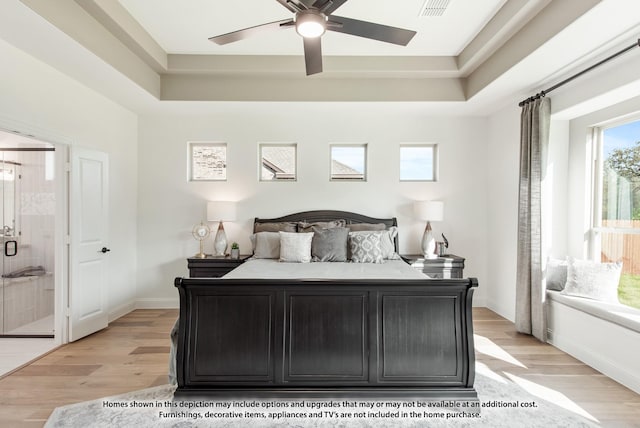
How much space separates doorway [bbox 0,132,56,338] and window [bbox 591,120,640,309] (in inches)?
237

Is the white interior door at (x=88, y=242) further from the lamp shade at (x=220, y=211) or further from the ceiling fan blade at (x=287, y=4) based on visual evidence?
the ceiling fan blade at (x=287, y=4)

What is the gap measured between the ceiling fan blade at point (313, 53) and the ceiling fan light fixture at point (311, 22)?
110 millimetres

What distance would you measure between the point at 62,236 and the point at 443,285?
3735 mm

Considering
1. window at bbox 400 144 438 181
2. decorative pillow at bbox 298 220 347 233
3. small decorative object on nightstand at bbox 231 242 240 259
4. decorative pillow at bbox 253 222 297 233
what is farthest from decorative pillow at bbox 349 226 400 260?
small decorative object on nightstand at bbox 231 242 240 259

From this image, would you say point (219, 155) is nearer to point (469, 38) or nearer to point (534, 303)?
point (469, 38)

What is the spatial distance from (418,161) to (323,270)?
244 centimetres

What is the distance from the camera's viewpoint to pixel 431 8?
2914 millimetres

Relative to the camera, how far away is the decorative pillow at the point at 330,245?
4062 millimetres

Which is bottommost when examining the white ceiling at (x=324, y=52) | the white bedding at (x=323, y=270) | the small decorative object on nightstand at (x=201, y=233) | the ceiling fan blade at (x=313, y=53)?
the white bedding at (x=323, y=270)

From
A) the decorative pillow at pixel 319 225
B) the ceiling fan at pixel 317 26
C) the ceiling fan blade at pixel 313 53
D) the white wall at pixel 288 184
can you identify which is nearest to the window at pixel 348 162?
the white wall at pixel 288 184

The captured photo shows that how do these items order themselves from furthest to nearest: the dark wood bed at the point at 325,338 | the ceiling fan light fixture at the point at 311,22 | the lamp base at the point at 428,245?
the lamp base at the point at 428,245, the dark wood bed at the point at 325,338, the ceiling fan light fixture at the point at 311,22

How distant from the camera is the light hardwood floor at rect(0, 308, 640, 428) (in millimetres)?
2351

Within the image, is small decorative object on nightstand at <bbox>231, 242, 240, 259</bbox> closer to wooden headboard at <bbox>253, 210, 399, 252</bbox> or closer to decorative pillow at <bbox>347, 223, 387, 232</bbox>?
wooden headboard at <bbox>253, 210, 399, 252</bbox>

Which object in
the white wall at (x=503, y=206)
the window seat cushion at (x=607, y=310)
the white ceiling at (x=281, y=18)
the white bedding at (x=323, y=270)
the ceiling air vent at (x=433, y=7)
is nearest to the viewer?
the window seat cushion at (x=607, y=310)
